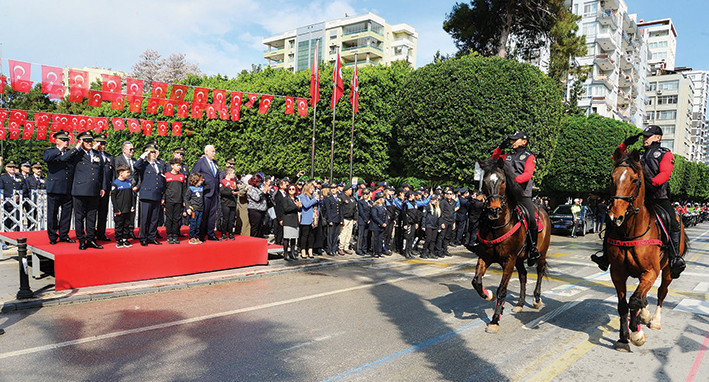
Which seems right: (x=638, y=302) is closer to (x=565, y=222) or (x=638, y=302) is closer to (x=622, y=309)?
(x=622, y=309)

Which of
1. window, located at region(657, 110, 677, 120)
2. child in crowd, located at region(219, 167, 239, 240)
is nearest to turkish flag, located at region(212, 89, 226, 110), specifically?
child in crowd, located at region(219, 167, 239, 240)

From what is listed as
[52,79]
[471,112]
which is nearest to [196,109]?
[52,79]

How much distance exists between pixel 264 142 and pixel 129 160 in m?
20.6

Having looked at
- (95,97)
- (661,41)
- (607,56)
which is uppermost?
(661,41)

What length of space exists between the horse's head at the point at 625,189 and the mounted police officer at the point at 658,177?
49 centimetres

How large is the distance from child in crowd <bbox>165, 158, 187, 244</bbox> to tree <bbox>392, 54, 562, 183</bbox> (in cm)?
1608

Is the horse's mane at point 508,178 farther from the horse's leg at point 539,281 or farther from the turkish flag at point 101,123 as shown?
the turkish flag at point 101,123

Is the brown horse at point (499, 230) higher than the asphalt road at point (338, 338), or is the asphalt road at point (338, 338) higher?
the brown horse at point (499, 230)

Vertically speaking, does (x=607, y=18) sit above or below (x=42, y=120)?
above

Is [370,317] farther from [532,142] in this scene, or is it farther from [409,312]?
[532,142]

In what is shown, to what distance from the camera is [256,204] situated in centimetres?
1260

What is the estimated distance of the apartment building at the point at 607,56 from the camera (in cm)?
5909

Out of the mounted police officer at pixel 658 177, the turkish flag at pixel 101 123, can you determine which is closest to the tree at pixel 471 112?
the mounted police officer at pixel 658 177

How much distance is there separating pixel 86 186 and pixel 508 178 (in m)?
7.59
